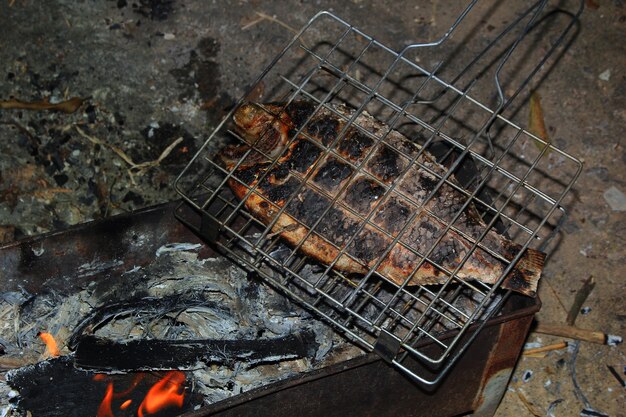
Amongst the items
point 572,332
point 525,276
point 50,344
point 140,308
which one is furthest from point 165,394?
point 572,332

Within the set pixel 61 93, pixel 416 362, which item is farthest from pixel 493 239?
pixel 61 93

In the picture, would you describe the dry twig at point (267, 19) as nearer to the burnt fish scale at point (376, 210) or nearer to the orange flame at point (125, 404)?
the burnt fish scale at point (376, 210)

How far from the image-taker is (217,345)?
11.0 feet

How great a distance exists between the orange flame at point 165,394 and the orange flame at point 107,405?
13cm

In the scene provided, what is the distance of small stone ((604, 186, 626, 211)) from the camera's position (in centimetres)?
466

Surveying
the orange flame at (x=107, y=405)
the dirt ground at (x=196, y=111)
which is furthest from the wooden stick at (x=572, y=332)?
the orange flame at (x=107, y=405)

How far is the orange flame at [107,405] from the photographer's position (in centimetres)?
332

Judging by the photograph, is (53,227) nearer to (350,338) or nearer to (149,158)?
(149,158)

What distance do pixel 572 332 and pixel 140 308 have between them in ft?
7.87

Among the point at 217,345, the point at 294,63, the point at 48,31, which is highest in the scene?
the point at 294,63

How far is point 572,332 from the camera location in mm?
4305

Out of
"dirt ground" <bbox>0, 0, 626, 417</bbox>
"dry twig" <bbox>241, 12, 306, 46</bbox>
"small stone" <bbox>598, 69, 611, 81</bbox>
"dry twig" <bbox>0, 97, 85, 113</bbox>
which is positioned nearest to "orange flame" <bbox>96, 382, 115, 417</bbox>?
"dirt ground" <bbox>0, 0, 626, 417</bbox>

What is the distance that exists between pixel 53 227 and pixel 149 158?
2.32ft

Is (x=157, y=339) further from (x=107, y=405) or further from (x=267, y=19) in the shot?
(x=267, y=19)
